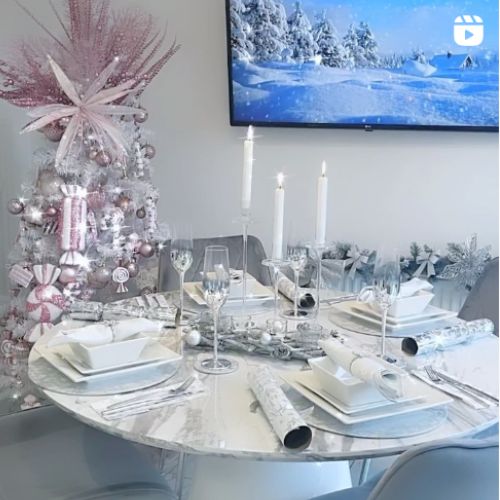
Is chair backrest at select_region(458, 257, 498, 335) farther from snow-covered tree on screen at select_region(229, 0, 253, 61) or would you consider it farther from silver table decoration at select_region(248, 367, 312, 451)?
snow-covered tree on screen at select_region(229, 0, 253, 61)

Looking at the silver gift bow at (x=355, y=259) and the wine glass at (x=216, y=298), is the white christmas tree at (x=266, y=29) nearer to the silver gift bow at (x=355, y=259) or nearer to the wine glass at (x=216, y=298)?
the silver gift bow at (x=355, y=259)

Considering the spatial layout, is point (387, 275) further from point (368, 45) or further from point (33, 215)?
point (33, 215)

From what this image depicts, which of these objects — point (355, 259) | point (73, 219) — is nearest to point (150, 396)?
point (73, 219)

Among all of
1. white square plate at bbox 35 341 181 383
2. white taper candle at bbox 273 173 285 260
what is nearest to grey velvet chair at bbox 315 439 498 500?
white square plate at bbox 35 341 181 383

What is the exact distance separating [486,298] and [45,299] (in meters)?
1.73

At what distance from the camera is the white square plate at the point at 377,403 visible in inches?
49.9

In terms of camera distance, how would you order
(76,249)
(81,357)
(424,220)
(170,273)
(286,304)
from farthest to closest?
1. (424,220)
2. (76,249)
3. (170,273)
4. (286,304)
5. (81,357)

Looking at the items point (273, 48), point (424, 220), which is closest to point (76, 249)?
point (273, 48)

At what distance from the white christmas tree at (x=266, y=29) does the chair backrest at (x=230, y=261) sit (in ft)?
2.96

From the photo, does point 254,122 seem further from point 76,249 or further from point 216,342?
point 216,342

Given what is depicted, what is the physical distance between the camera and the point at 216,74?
3.28m

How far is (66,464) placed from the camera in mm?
1604

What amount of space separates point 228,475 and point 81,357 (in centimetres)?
49

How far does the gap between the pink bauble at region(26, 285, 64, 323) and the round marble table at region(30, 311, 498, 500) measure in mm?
1190
